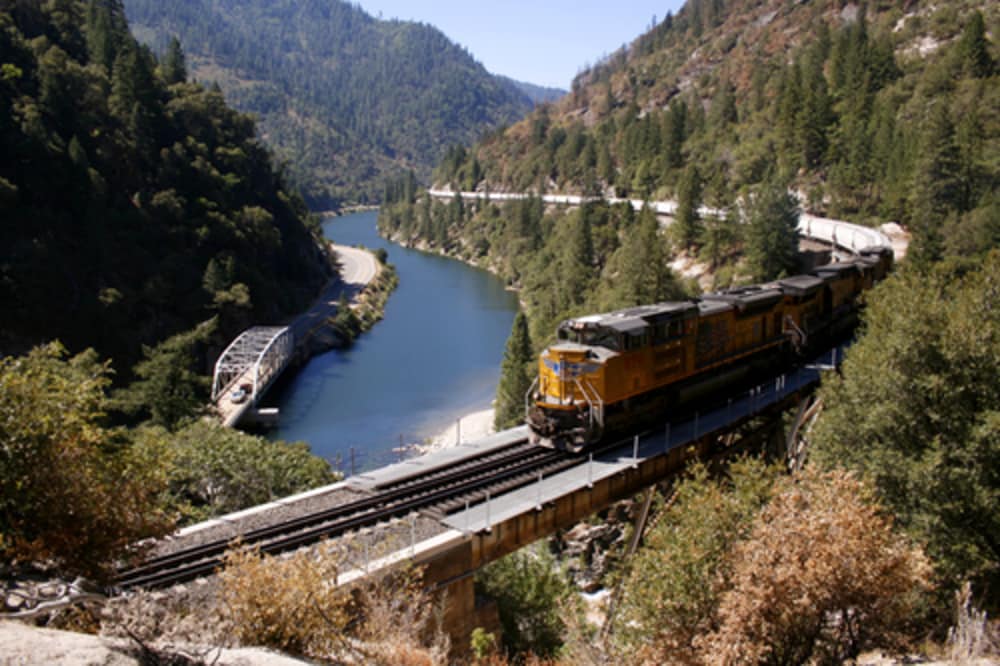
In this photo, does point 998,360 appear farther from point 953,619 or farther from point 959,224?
point 959,224

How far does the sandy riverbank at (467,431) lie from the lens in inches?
1646

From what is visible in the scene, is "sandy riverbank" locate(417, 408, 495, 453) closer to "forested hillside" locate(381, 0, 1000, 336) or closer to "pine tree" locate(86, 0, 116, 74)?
"forested hillside" locate(381, 0, 1000, 336)

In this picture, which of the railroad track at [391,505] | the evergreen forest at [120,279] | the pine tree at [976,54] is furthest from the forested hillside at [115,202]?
the pine tree at [976,54]

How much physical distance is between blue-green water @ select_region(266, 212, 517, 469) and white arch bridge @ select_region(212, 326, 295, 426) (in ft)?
7.57

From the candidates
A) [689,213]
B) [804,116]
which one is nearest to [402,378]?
[689,213]

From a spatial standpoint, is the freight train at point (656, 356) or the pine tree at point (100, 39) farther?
the pine tree at point (100, 39)

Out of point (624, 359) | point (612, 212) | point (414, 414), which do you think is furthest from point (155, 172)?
point (624, 359)

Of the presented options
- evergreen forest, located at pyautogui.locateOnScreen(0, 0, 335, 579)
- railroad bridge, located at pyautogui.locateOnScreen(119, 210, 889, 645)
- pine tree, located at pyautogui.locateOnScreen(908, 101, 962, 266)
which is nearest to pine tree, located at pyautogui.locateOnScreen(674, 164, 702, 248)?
pine tree, located at pyautogui.locateOnScreen(908, 101, 962, 266)

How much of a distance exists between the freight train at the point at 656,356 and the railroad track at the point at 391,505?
1.25 m

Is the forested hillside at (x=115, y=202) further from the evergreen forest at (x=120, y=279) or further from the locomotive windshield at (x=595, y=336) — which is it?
the locomotive windshield at (x=595, y=336)

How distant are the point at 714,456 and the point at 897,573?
1226 cm

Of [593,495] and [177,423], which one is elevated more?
[593,495]

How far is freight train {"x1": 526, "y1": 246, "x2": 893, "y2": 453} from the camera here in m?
19.1

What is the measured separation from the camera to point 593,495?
17.7 metres
